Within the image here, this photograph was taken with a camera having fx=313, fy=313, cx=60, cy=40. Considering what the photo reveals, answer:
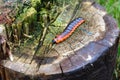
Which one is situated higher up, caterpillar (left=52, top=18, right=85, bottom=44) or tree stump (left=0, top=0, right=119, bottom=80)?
caterpillar (left=52, top=18, right=85, bottom=44)

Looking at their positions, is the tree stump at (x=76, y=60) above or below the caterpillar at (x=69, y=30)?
below

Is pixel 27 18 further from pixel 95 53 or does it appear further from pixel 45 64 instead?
pixel 95 53

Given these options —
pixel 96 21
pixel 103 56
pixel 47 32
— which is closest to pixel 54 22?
pixel 47 32

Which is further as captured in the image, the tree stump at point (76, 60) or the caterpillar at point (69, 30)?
the caterpillar at point (69, 30)

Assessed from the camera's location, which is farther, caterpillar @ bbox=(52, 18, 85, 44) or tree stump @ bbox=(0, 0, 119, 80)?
caterpillar @ bbox=(52, 18, 85, 44)

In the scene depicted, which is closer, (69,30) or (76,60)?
(76,60)
